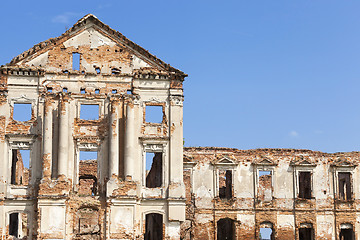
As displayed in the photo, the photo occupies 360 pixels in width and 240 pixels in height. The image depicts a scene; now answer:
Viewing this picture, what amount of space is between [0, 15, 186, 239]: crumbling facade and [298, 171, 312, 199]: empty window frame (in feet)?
28.2

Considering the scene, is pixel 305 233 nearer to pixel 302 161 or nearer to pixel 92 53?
pixel 302 161

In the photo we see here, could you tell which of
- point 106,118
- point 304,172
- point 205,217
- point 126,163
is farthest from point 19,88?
point 304,172

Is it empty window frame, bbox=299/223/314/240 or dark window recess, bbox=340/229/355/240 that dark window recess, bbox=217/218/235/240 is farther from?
dark window recess, bbox=340/229/355/240

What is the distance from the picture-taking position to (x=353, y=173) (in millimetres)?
29719

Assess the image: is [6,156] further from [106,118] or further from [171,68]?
[171,68]

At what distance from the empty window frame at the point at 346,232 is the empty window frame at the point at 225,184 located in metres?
5.96

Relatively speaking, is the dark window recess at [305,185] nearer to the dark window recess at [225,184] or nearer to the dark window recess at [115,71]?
the dark window recess at [225,184]

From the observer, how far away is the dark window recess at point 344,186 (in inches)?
1193

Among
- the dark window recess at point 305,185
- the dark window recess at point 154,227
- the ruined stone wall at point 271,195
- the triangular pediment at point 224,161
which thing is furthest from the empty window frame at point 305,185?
the dark window recess at point 154,227

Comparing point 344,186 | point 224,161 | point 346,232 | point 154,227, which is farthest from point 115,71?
point 346,232

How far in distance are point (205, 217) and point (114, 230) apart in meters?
6.01

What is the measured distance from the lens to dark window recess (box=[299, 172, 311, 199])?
1177 inches

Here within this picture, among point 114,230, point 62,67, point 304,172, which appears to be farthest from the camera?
point 304,172

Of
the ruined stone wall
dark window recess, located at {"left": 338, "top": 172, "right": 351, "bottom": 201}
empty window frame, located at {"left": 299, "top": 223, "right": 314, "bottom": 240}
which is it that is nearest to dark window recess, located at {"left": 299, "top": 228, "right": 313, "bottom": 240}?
empty window frame, located at {"left": 299, "top": 223, "right": 314, "bottom": 240}
